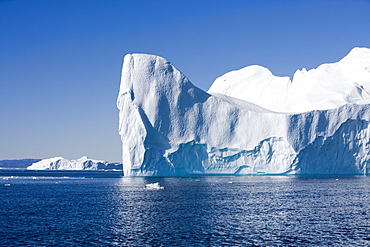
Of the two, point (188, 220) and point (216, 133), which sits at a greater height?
point (216, 133)

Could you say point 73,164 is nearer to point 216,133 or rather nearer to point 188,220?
point 216,133

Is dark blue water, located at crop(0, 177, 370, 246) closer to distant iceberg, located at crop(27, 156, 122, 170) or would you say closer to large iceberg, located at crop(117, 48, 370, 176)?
large iceberg, located at crop(117, 48, 370, 176)

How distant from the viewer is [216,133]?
4584cm

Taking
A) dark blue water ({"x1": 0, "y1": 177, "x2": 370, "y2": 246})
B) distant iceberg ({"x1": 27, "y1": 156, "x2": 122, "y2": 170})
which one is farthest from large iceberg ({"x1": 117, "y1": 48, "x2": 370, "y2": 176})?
distant iceberg ({"x1": 27, "y1": 156, "x2": 122, "y2": 170})

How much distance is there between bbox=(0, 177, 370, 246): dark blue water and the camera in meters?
14.5

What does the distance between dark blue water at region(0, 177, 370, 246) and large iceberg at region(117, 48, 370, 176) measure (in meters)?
16.5

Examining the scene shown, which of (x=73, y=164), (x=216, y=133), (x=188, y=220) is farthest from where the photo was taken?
(x=73, y=164)

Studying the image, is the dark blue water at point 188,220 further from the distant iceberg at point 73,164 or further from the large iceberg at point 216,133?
the distant iceberg at point 73,164

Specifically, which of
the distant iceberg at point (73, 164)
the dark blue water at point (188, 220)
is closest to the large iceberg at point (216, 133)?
the dark blue water at point (188, 220)

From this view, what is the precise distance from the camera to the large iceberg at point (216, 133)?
4431 cm

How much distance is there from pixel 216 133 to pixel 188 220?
27.7 metres

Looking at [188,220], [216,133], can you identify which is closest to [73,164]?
[216,133]

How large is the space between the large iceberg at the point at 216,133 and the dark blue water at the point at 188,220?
54.0 feet

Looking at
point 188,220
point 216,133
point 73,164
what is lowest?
point 188,220
